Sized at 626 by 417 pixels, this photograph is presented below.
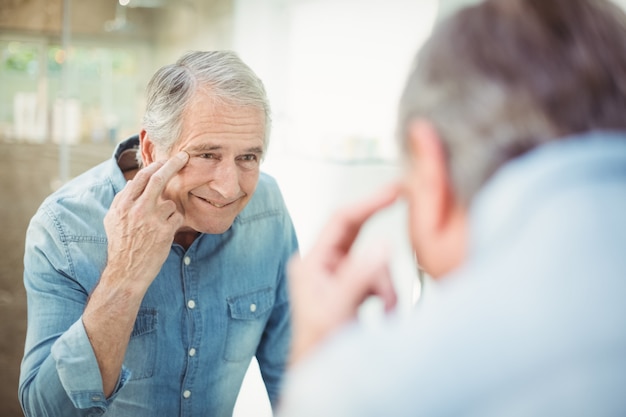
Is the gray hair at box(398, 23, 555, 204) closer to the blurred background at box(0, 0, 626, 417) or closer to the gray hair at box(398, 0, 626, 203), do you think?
the gray hair at box(398, 0, 626, 203)

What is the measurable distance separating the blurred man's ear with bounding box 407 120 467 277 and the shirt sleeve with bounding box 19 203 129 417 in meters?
0.72

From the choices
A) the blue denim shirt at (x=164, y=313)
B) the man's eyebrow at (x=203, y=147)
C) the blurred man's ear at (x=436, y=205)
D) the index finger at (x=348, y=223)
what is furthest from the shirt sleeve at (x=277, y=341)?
the blurred man's ear at (x=436, y=205)

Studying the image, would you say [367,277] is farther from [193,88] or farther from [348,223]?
[193,88]

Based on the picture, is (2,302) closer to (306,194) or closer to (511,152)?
(306,194)

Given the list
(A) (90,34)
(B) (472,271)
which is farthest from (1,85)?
(B) (472,271)

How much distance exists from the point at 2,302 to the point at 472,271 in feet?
5.41

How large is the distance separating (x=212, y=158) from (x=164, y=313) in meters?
0.31

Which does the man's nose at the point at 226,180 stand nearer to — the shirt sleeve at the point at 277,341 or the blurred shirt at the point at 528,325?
the shirt sleeve at the point at 277,341

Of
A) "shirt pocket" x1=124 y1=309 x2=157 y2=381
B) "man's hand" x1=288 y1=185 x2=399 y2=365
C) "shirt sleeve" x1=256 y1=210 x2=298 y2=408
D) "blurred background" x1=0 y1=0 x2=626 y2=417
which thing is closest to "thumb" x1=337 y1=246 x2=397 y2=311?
"man's hand" x1=288 y1=185 x2=399 y2=365

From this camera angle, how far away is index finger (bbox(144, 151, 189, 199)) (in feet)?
3.67

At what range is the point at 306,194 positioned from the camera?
7.14 feet

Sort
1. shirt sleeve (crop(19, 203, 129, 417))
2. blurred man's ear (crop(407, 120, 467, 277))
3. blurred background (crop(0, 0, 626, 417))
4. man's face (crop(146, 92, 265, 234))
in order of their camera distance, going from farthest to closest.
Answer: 1. blurred background (crop(0, 0, 626, 417))
2. man's face (crop(146, 92, 265, 234))
3. shirt sleeve (crop(19, 203, 129, 417))
4. blurred man's ear (crop(407, 120, 467, 277))

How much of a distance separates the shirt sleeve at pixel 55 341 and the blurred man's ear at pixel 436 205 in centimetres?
72

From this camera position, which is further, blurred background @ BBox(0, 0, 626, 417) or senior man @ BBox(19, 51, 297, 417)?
blurred background @ BBox(0, 0, 626, 417)
